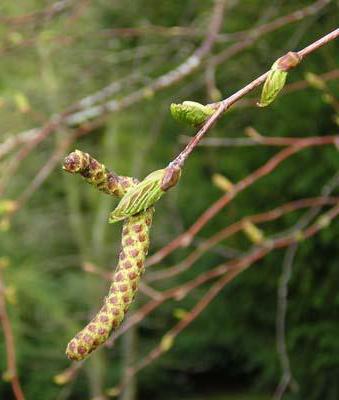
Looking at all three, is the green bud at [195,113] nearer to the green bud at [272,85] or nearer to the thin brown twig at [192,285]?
the green bud at [272,85]

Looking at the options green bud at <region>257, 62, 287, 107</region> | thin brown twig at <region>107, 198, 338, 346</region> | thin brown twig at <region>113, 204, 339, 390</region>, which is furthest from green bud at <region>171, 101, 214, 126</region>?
thin brown twig at <region>113, 204, 339, 390</region>

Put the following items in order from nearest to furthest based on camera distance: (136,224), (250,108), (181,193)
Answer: (136,224)
(250,108)
(181,193)

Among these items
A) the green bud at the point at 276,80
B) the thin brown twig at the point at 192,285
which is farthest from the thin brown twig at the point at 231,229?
the green bud at the point at 276,80

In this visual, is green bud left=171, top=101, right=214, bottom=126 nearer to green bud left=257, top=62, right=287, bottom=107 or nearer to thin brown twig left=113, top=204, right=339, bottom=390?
green bud left=257, top=62, right=287, bottom=107

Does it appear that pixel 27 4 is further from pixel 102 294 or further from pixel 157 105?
pixel 102 294

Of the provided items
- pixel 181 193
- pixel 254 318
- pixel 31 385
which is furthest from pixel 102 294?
pixel 254 318
